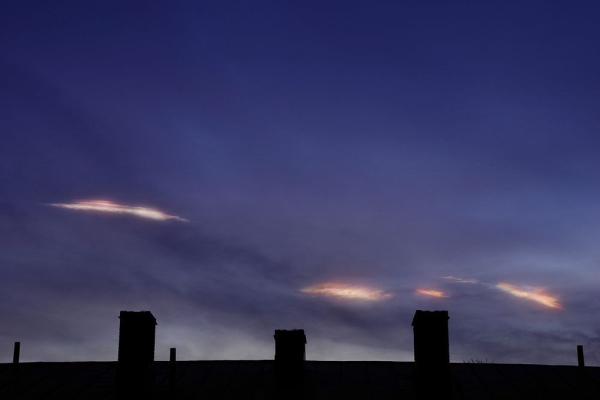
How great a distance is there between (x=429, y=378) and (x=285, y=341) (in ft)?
18.1

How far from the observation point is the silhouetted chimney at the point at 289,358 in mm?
26453

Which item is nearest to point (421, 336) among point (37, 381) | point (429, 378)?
point (429, 378)

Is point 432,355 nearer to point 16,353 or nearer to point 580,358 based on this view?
point 580,358

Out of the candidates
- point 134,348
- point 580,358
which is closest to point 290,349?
point 134,348

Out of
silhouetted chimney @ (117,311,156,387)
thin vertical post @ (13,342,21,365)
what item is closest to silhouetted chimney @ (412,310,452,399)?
silhouetted chimney @ (117,311,156,387)

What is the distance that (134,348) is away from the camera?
2561 cm

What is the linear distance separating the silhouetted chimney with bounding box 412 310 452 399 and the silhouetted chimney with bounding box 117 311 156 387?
32.7ft

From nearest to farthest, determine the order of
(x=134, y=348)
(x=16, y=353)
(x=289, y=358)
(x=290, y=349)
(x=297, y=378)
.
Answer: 1. (x=134, y=348)
2. (x=297, y=378)
3. (x=289, y=358)
4. (x=290, y=349)
5. (x=16, y=353)

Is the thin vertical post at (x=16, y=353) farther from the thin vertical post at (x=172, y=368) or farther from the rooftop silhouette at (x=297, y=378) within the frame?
the thin vertical post at (x=172, y=368)

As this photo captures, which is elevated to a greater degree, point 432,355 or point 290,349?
point 290,349

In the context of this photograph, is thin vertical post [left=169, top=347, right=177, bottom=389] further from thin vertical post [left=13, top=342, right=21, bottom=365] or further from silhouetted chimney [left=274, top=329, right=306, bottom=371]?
thin vertical post [left=13, top=342, right=21, bottom=365]

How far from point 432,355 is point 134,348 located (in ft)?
35.8

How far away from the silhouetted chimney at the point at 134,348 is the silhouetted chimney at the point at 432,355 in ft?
32.7

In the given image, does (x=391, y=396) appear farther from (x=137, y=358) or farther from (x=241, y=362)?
(x=137, y=358)
